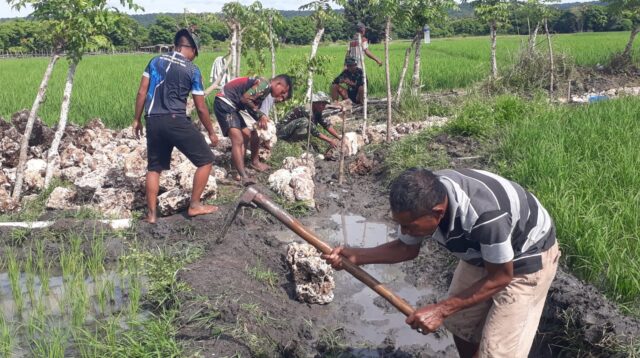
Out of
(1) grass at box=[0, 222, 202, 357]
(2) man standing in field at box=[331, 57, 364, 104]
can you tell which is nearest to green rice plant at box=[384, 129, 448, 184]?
(2) man standing in field at box=[331, 57, 364, 104]

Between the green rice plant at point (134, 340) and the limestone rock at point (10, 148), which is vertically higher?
the limestone rock at point (10, 148)

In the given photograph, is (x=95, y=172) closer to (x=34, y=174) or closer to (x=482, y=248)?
(x=34, y=174)

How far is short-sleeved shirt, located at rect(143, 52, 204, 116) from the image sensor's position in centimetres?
538

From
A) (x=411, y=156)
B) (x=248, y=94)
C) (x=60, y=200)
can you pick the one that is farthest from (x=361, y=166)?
(x=60, y=200)

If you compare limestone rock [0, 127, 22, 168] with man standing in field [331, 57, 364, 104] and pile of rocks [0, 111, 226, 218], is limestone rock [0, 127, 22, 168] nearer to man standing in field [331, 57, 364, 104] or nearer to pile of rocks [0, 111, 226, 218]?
pile of rocks [0, 111, 226, 218]

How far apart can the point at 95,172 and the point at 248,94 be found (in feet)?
6.11

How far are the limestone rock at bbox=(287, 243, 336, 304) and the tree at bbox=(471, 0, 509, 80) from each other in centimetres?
896

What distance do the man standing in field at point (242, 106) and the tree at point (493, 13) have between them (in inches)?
266

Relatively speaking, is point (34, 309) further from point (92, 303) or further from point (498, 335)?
point (498, 335)

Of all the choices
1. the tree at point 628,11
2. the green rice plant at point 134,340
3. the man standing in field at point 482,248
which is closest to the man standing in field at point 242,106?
the green rice plant at point 134,340

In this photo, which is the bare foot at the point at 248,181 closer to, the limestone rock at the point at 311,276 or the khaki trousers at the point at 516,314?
the limestone rock at the point at 311,276

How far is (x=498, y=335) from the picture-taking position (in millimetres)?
2852

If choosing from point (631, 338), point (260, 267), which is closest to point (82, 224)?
point (260, 267)

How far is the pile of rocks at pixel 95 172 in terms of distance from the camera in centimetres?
604
